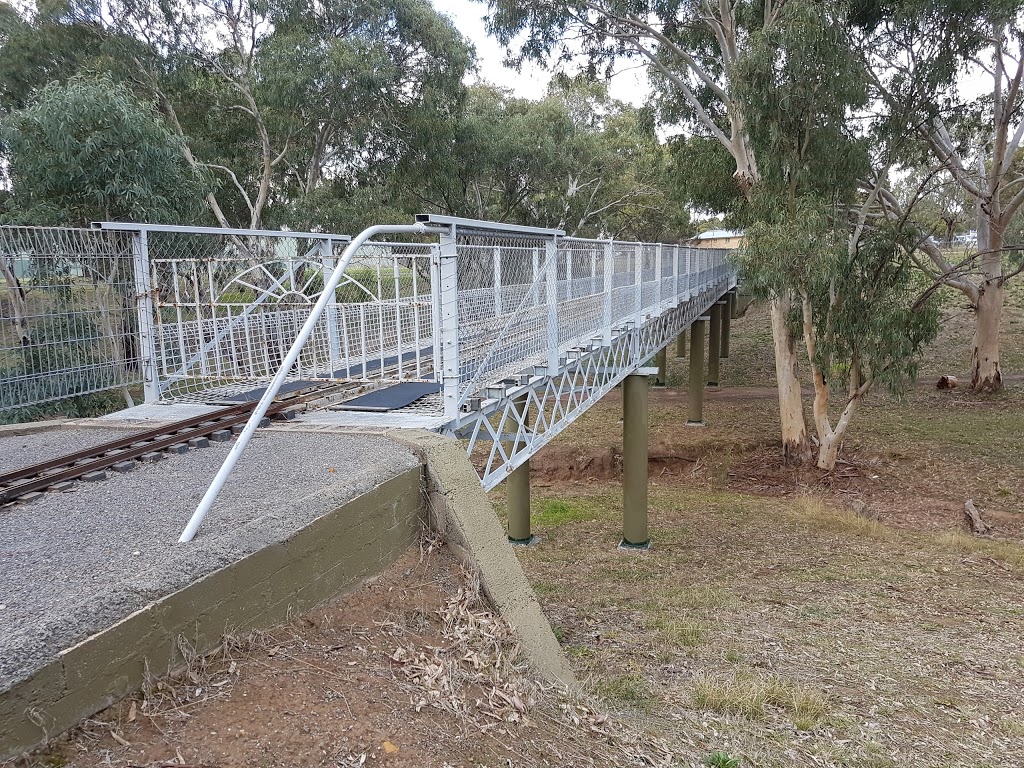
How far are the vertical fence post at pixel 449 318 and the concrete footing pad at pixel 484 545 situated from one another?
0.70 m

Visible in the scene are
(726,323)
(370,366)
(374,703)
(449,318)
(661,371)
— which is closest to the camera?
(374,703)

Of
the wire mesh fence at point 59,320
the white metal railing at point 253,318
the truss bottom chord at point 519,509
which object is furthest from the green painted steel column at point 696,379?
the wire mesh fence at point 59,320

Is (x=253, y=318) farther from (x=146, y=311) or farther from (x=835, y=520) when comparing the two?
(x=835, y=520)

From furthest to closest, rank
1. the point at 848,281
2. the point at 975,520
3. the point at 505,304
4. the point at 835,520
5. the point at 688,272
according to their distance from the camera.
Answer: the point at 688,272 → the point at 848,281 → the point at 835,520 → the point at 975,520 → the point at 505,304

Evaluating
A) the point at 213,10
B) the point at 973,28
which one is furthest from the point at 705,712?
the point at 213,10

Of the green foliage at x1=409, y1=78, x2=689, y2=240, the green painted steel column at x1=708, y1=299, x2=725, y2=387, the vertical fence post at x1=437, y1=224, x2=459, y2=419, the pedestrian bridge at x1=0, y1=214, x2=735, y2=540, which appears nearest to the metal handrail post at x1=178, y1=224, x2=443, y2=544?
the pedestrian bridge at x1=0, y1=214, x2=735, y2=540

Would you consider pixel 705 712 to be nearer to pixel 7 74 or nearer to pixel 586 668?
pixel 586 668

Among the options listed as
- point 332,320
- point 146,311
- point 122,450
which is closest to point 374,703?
point 122,450

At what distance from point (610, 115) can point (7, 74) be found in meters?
27.0

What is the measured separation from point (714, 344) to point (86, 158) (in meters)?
19.3

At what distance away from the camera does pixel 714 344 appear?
83.0ft

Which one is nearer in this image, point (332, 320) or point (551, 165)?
point (332, 320)

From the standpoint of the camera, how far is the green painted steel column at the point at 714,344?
82.5 ft

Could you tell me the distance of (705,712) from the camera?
4609 mm
